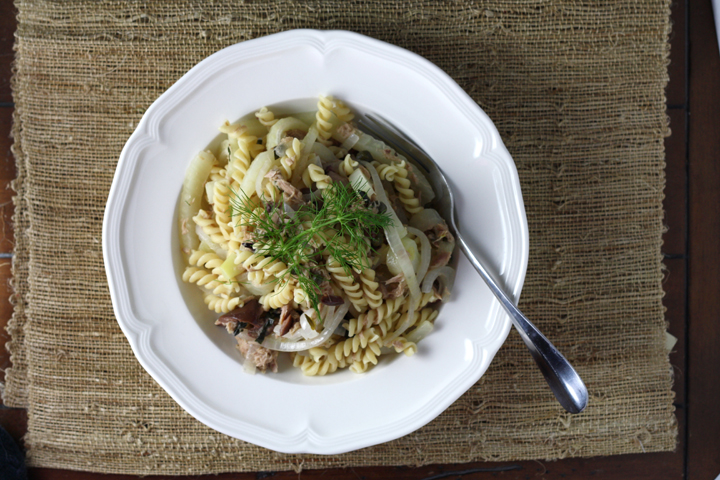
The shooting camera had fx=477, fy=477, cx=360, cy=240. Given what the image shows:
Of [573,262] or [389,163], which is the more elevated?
[389,163]

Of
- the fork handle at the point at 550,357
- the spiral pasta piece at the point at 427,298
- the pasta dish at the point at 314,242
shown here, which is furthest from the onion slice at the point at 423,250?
the fork handle at the point at 550,357

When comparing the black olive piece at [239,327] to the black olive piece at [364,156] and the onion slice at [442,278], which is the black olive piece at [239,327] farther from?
the black olive piece at [364,156]

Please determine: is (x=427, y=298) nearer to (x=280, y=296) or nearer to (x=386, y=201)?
(x=386, y=201)

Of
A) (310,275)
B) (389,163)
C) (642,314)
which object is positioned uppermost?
(389,163)

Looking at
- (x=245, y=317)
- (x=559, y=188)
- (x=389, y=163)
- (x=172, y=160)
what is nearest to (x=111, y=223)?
(x=172, y=160)

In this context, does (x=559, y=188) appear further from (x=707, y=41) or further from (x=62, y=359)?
(x=62, y=359)

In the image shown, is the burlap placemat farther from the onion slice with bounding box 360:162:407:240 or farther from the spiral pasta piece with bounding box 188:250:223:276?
the onion slice with bounding box 360:162:407:240

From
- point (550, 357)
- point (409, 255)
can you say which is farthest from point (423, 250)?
point (550, 357)

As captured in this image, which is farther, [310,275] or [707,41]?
[707,41]
